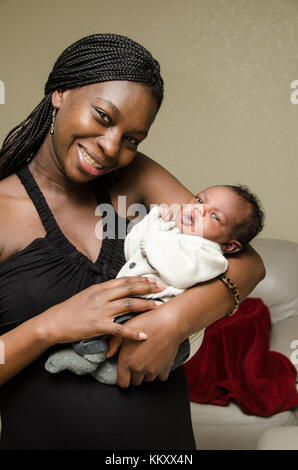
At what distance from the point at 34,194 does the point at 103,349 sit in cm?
41

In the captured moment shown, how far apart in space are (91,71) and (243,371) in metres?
1.69

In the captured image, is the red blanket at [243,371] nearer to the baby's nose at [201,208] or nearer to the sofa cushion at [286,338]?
the sofa cushion at [286,338]

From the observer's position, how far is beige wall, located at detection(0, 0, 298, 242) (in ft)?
9.57

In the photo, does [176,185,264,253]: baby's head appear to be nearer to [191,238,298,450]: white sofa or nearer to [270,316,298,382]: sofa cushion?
[191,238,298,450]: white sofa

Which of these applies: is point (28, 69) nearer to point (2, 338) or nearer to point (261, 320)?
point (261, 320)

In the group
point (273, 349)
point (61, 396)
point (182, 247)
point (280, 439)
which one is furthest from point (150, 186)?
point (273, 349)

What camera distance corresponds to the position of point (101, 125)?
41.4 inches

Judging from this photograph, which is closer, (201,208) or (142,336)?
(142,336)

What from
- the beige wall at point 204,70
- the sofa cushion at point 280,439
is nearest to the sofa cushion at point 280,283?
the beige wall at point 204,70

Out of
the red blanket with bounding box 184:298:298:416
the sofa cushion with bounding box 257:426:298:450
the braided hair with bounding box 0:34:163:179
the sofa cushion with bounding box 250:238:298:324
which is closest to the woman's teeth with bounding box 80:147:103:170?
the braided hair with bounding box 0:34:163:179

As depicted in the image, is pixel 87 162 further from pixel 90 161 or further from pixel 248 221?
pixel 248 221

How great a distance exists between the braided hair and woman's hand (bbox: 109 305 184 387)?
0.50 m
